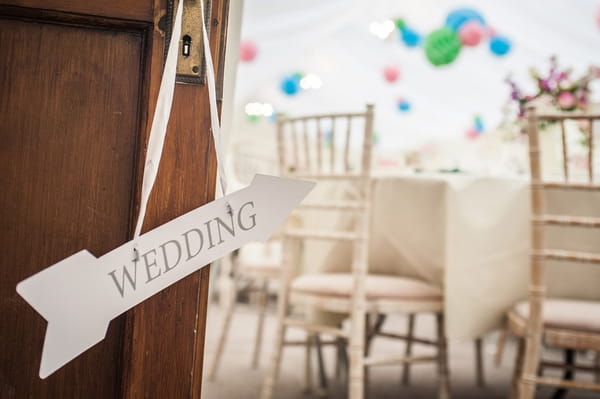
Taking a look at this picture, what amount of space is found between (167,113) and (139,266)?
0.15 metres

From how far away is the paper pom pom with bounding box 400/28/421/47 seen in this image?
13.8 feet

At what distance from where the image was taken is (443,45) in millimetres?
3742

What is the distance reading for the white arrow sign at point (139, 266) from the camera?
49cm

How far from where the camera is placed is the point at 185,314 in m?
0.60

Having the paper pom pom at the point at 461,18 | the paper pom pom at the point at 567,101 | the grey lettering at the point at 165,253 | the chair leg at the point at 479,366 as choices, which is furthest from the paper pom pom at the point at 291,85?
the grey lettering at the point at 165,253

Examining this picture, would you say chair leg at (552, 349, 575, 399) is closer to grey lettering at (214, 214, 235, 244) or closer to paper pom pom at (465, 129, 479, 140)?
grey lettering at (214, 214, 235, 244)

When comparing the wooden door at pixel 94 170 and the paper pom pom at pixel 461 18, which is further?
the paper pom pom at pixel 461 18

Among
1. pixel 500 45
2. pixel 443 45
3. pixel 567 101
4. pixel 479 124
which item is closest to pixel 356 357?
pixel 567 101

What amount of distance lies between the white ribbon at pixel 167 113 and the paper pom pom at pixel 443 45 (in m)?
3.40

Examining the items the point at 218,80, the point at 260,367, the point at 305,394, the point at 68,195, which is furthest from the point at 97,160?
the point at 260,367

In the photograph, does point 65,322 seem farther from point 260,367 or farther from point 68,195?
point 260,367

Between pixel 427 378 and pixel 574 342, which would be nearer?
pixel 574 342

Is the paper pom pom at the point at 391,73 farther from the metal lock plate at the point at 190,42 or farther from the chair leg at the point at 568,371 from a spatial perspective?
the metal lock plate at the point at 190,42

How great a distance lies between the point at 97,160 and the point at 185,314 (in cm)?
19
